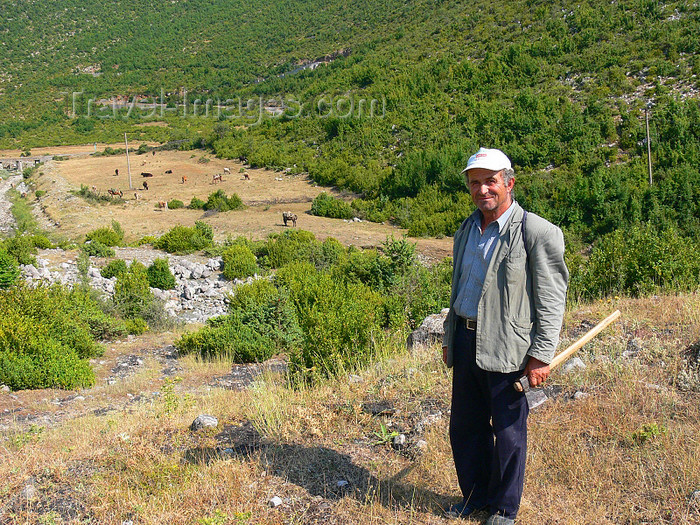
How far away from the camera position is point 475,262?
2.62 metres

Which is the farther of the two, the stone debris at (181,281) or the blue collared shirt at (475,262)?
the stone debris at (181,281)

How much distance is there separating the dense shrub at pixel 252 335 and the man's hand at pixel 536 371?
575 cm

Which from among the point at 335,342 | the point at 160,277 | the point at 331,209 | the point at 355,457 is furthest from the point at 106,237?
the point at 355,457

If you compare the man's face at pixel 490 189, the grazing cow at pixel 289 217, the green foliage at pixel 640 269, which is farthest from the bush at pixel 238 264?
the man's face at pixel 490 189

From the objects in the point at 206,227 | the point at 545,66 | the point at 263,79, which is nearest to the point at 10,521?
the point at 206,227

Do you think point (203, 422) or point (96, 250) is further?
point (96, 250)

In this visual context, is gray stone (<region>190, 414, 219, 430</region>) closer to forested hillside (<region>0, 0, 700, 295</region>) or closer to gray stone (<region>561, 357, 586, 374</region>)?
gray stone (<region>561, 357, 586, 374</region>)

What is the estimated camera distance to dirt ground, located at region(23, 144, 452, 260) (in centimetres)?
1956

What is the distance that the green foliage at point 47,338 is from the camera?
672 cm

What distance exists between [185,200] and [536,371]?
25.4 m

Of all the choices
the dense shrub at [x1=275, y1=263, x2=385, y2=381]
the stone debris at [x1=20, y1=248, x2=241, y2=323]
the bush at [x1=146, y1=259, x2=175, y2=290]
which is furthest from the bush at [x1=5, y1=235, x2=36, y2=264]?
the dense shrub at [x1=275, y1=263, x2=385, y2=381]

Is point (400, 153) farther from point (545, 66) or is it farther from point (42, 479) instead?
point (42, 479)

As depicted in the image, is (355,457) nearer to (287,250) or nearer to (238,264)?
(238,264)

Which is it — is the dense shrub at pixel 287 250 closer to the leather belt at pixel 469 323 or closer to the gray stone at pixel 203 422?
the gray stone at pixel 203 422
